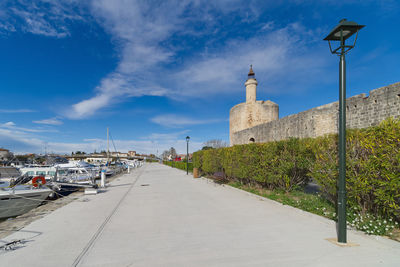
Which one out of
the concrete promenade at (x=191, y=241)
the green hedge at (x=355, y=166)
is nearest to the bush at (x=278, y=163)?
the green hedge at (x=355, y=166)

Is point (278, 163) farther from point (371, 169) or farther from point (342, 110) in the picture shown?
point (342, 110)

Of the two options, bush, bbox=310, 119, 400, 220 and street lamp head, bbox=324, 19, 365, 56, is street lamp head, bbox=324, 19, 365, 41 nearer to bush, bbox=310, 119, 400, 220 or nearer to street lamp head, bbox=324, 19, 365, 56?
street lamp head, bbox=324, 19, 365, 56

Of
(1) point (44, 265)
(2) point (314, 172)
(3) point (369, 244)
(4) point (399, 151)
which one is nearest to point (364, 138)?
(4) point (399, 151)

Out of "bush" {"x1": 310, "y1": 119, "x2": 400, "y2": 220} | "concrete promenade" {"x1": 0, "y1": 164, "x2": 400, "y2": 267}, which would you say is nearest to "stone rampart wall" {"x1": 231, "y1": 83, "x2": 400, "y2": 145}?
"bush" {"x1": 310, "y1": 119, "x2": 400, "y2": 220}

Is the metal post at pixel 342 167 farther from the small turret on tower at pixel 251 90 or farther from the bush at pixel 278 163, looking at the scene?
the small turret on tower at pixel 251 90

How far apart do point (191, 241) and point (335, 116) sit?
14.6 meters

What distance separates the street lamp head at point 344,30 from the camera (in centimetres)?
415

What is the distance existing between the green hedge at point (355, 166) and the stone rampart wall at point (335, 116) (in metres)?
4.49

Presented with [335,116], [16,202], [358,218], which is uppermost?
[335,116]

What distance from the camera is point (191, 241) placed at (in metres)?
4.42

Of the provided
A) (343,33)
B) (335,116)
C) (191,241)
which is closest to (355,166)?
(343,33)

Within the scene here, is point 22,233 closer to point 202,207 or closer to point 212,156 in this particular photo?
point 202,207

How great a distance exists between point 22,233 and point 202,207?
16.9 ft

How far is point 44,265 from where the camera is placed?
3.45 m
